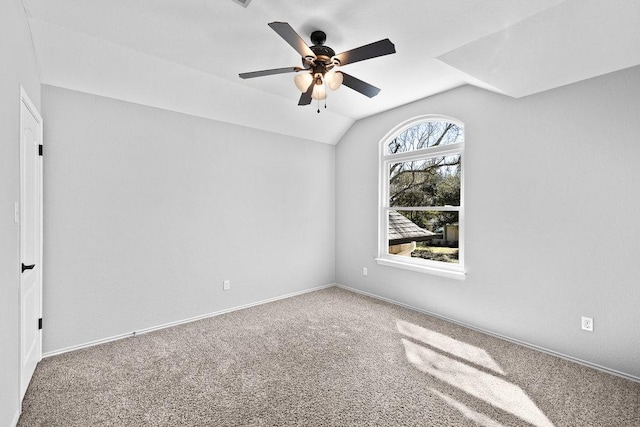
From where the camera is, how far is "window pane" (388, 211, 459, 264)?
3.61m

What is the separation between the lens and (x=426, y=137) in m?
3.87

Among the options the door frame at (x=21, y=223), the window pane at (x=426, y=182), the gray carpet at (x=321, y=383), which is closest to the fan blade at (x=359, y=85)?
the window pane at (x=426, y=182)

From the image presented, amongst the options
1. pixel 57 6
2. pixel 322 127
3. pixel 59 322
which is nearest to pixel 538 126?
pixel 322 127

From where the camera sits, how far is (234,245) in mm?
3887

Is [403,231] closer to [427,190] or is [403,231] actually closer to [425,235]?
[425,235]

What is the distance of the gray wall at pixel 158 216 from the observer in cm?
272

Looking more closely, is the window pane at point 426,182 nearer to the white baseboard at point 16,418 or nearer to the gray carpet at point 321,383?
the gray carpet at point 321,383

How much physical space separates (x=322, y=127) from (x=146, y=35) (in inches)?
101

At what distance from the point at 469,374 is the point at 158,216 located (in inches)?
132

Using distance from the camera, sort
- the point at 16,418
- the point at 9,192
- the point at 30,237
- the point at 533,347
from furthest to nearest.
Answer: the point at 533,347
the point at 30,237
the point at 16,418
the point at 9,192

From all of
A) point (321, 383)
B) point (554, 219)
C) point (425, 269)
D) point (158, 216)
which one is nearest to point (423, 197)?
point (425, 269)

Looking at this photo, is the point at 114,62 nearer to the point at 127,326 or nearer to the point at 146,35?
the point at 146,35

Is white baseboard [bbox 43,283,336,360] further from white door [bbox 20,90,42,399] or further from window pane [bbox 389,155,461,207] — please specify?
window pane [bbox 389,155,461,207]

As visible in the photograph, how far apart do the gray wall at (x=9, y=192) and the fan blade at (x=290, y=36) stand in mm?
1431
